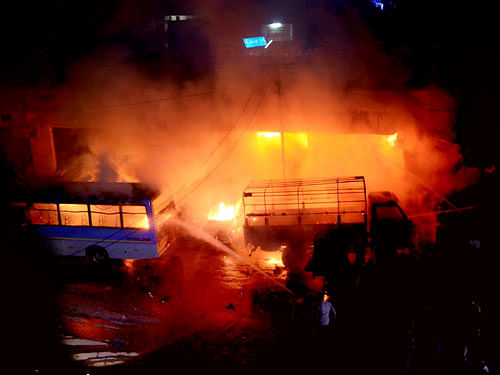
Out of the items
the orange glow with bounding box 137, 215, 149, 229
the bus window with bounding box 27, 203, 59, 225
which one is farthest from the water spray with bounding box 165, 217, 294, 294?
the bus window with bounding box 27, 203, 59, 225

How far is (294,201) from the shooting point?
39.0 feet

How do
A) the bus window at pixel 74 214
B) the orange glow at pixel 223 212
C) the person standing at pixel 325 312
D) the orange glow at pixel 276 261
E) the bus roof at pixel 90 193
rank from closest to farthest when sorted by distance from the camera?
the person standing at pixel 325 312
the orange glow at pixel 276 261
the bus roof at pixel 90 193
the bus window at pixel 74 214
the orange glow at pixel 223 212

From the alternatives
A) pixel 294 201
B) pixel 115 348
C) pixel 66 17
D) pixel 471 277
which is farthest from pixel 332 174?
pixel 66 17

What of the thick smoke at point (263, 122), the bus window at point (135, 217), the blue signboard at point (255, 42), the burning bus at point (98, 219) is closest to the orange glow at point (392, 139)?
the thick smoke at point (263, 122)

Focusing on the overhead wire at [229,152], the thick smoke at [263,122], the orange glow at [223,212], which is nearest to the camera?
the thick smoke at [263,122]

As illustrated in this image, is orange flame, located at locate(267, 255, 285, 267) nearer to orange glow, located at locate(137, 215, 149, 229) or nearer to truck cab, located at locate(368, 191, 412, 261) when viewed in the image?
truck cab, located at locate(368, 191, 412, 261)

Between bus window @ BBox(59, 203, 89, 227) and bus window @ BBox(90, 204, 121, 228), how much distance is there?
0.23 metres

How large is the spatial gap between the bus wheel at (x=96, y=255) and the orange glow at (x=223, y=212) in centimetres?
387

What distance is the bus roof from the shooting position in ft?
36.9

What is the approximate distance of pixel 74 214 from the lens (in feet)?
37.7

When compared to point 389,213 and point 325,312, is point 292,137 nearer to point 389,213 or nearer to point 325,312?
point 389,213

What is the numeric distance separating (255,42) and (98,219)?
40.2 ft

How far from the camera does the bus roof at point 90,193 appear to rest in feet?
36.9

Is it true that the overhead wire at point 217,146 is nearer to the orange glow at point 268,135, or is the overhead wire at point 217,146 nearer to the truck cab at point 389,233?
the orange glow at point 268,135
